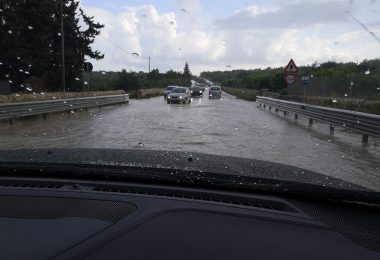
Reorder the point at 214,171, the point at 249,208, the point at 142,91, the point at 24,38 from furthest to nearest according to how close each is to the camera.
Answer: the point at 142,91, the point at 24,38, the point at 214,171, the point at 249,208

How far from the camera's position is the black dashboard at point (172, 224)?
2092 mm

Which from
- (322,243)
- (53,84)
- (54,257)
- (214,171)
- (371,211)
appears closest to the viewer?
(54,257)

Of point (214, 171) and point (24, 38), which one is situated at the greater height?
point (24, 38)

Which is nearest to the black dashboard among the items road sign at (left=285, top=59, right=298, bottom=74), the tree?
road sign at (left=285, top=59, right=298, bottom=74)


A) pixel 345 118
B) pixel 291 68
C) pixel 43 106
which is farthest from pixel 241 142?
pixel 291 68

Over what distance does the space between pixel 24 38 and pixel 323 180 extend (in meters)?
52.0

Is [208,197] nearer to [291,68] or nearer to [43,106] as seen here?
[43,106]

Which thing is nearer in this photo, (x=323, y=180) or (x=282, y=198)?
(x=282, y=198)

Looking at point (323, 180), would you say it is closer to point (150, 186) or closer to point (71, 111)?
point (150, 186)

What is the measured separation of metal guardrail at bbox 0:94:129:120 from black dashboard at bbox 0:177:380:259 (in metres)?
17.3

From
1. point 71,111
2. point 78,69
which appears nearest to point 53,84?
point 78,69

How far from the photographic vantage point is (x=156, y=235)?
2.19m

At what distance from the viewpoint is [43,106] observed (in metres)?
23.4

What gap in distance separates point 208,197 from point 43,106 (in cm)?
2177
